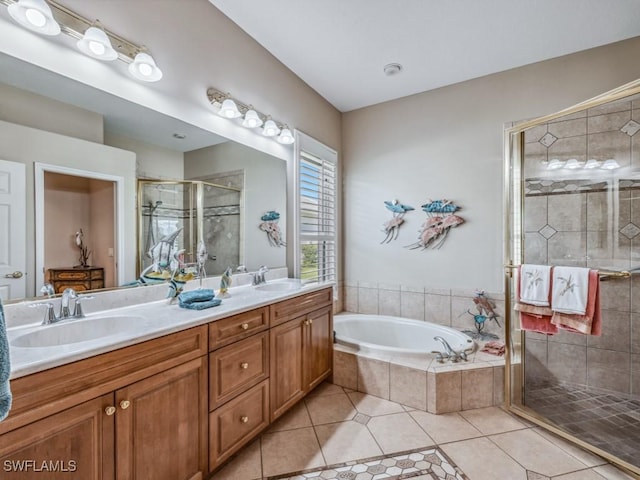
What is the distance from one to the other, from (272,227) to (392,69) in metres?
1.73

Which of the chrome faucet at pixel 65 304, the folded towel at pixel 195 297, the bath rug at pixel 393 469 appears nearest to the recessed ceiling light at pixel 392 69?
the folded towel at pixel 195 297

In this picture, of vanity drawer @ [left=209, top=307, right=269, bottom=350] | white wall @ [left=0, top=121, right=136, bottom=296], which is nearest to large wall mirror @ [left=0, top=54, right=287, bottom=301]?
white wall @ [left=0, top=121, right=136, bottom=296]

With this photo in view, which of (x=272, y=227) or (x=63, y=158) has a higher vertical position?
(x=63, y=158)

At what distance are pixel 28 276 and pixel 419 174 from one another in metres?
2.97

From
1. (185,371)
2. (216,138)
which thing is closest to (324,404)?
(185,371)

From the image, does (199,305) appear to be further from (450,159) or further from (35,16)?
(450,159)

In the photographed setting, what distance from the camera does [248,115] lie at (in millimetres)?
2223

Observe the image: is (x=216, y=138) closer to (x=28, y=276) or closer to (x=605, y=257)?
(x=28, y=276)

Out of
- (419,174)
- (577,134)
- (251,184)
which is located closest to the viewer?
(577,134)

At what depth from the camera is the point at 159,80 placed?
1.68m

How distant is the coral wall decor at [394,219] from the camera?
3.11m

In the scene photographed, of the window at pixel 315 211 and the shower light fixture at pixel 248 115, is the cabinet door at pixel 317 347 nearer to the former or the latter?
the window at pixel 315 211

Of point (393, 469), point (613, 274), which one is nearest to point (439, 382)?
point (393, 469)

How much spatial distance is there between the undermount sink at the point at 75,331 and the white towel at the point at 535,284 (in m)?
2.19
